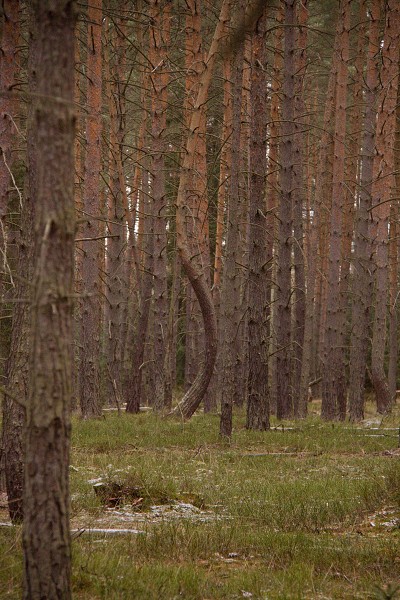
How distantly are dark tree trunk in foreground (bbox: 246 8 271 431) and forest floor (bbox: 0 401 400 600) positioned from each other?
1870mm

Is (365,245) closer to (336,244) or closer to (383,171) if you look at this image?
(336,244)

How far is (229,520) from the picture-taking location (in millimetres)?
7129

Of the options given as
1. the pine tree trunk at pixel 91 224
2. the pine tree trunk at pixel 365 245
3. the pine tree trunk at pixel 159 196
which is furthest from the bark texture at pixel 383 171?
the pine tree trunk at pixel 91 224

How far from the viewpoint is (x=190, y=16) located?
18359 millimetres

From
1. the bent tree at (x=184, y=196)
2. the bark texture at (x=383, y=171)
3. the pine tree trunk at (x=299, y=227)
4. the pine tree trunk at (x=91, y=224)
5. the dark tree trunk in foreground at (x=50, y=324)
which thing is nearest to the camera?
the dark tree trunk in foreground at (x=50, y=324)

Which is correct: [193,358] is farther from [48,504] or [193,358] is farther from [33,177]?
[48,504]

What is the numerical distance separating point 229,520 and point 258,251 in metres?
8.02

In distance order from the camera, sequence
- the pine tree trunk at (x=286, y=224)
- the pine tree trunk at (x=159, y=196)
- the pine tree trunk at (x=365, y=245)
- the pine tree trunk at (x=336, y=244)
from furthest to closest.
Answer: the pine tree trunk at (x=365, y=245), the pine tree trunk at (x=336, y=244), the pine tree trunk at (x=159, y=196), the pine tree trunk at (x=286, y=224)

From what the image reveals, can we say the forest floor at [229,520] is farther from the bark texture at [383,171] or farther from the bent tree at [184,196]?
the bark texture at [383,171]

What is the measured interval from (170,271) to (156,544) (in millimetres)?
28249

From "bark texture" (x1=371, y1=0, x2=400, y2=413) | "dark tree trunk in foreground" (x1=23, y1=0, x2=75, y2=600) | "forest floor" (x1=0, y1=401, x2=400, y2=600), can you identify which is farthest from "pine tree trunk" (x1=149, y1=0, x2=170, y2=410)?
"dark tree trunk in foreground" (x1=23, y1=0, x2=75, y2=600)

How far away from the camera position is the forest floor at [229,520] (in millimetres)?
4938

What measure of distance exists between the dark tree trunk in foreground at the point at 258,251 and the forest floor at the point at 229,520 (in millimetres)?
1870

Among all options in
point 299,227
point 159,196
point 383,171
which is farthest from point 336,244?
point 159,196
